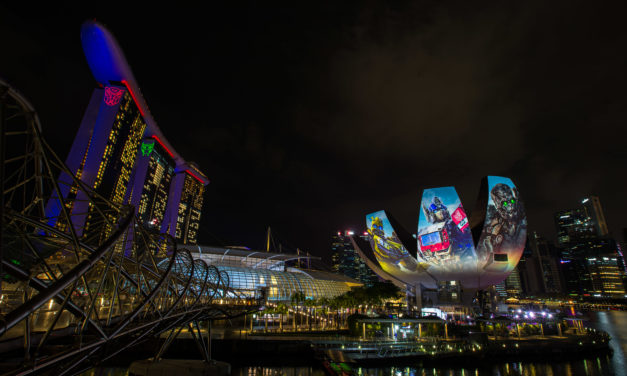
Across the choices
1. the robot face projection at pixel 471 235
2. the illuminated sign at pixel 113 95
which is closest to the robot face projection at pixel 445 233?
the robot face projection at pixel 471 235

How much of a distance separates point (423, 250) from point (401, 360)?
105ft

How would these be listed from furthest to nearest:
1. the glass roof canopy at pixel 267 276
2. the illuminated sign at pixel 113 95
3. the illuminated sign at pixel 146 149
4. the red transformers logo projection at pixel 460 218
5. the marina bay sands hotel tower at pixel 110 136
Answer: the illuminated sign at pixel 146 149, the illuminated sign at pixel 113 95, the marina bay sands hotel tower at pixel 110 136, the glass roof canopy at pixel 267 276, the red transformers logo projection at pixel 460 218

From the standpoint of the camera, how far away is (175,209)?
13938 cm

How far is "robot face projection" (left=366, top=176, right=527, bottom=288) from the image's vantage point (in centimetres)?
5950

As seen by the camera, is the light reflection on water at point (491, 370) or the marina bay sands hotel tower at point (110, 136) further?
the marina bay sands hotel tower at point (110, 136)

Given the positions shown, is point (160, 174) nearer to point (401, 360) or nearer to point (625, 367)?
point (401, 360)

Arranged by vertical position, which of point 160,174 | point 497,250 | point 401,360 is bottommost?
point 401,360

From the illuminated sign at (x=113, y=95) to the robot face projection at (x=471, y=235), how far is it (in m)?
78.8

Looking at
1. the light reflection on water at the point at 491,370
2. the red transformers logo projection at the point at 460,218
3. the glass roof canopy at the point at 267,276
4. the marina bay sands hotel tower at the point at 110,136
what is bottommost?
the light reflection on water at the point at 491,370

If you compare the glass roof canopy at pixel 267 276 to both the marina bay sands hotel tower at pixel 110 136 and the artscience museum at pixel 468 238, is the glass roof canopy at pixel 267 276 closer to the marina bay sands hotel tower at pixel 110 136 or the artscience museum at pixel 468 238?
the marina bay sands hotel tower at pixel 110 136

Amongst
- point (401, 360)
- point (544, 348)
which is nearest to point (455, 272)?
point (544, 348)

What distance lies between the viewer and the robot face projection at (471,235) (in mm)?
59500

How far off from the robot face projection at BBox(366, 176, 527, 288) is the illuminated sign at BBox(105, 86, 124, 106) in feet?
259

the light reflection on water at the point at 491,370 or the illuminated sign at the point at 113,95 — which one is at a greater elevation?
the illuminated sign at the point at 113,95
